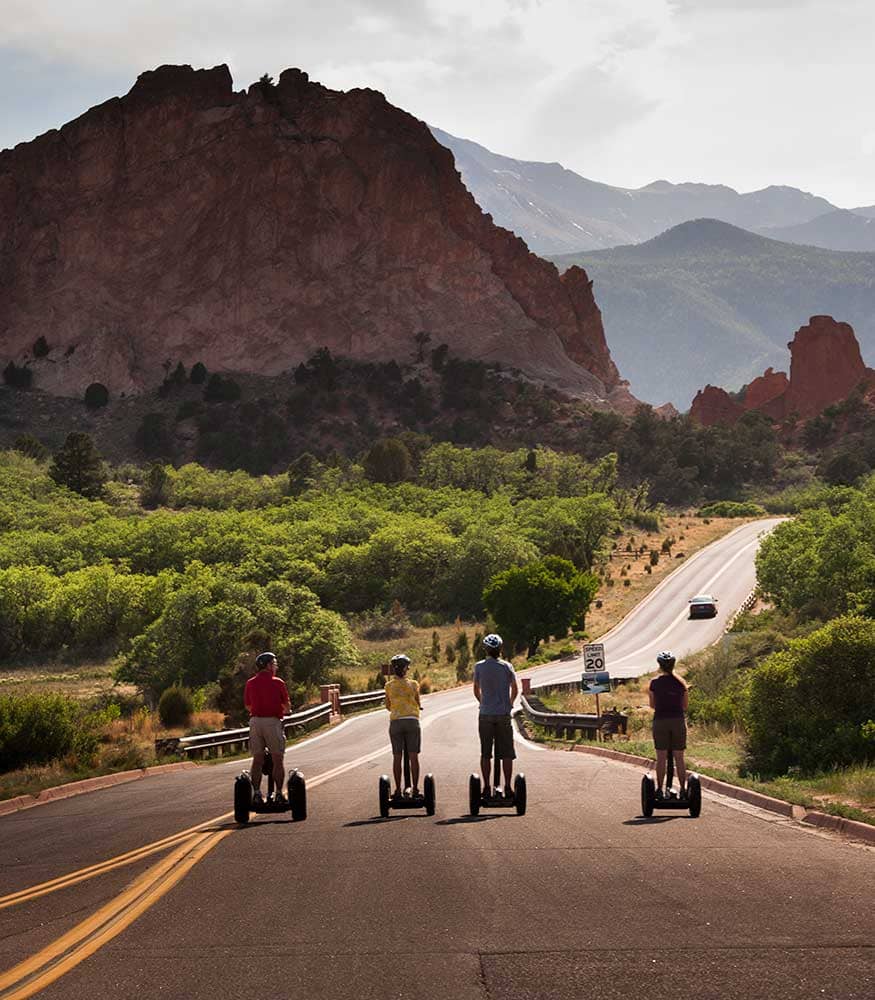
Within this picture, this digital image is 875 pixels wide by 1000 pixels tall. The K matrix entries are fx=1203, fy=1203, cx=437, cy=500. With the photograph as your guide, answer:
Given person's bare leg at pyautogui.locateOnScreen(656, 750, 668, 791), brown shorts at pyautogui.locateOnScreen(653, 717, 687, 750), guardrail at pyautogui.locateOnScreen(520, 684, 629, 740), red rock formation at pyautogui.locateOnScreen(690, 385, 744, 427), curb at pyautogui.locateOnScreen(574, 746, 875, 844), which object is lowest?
guardrail at pyautogui.locateOnScreen(520, 684, 629, 740)

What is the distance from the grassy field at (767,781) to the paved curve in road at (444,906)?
718 millimetres

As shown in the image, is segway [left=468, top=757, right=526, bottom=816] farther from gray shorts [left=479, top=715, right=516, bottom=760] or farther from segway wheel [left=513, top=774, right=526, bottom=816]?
gray shorts [left=479, top=715, right=516, bottom=760]

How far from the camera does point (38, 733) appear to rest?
2359cm

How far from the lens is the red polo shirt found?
43.8 feet

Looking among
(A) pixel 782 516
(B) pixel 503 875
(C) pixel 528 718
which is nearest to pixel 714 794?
(B) pixel 503 875

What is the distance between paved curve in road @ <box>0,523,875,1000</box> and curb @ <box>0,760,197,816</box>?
2.56 meters

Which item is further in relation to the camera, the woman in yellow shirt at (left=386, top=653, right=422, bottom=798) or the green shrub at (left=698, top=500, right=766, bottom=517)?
the green shrub at (left=698, top=500, right=766, bottom=517)

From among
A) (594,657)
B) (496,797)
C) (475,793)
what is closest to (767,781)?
(496,797)

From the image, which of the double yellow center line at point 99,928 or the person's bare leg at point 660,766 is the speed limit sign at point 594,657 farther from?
the double yellow center line at point 99,928

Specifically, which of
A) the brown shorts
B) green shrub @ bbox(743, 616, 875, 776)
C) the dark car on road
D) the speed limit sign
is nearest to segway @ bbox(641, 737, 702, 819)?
the brown shorts

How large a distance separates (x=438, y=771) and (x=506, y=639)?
50.2 meters

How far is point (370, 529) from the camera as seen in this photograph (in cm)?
9131

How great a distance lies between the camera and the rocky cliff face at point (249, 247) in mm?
154000

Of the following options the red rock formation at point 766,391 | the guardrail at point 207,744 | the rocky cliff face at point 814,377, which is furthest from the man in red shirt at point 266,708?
the red rock formation at point 766,391
